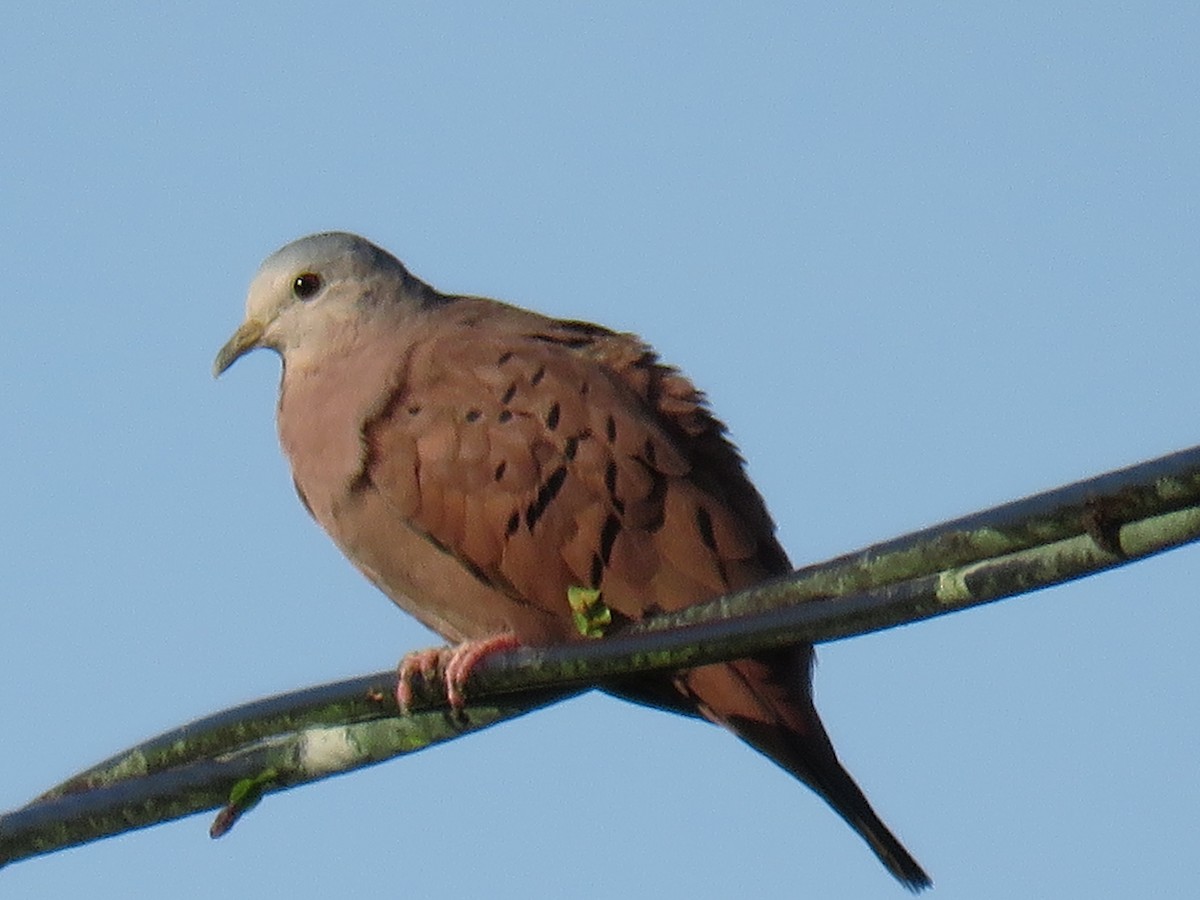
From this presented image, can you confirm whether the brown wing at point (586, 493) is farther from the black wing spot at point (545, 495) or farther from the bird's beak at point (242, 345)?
the bird's beak at point (242, 345)

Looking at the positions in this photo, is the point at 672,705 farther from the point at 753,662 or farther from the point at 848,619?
the point at 848,619

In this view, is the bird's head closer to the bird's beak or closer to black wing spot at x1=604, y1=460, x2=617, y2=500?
the bird's beak

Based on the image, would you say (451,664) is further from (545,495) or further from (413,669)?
(545,495)

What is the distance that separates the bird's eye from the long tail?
2.05 m

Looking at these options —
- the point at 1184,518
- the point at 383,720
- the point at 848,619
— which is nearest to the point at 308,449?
the point at 383,720

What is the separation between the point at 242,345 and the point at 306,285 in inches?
10.4

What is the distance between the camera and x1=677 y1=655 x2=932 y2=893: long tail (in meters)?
4.85

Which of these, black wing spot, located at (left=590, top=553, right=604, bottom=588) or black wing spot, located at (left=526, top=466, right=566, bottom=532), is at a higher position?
black wing spot, located at (left=526, top=466, right=566, bottom=532)

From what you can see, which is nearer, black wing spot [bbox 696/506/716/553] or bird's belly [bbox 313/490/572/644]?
black wing spot [bbox 696/506/716/553]

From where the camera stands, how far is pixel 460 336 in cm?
596

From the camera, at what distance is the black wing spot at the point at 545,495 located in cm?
542

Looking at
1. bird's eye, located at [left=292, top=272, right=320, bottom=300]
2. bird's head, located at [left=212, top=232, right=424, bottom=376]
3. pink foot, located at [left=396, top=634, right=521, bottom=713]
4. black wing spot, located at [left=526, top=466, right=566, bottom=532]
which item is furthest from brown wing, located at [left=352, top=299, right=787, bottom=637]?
bird's eye, located at [left=292, top=272, right=320, bottom=300]

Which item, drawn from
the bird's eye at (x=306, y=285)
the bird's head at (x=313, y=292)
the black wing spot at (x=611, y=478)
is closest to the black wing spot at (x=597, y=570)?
the black wing spot at (x=611, y=478)

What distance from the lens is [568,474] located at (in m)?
5.43
